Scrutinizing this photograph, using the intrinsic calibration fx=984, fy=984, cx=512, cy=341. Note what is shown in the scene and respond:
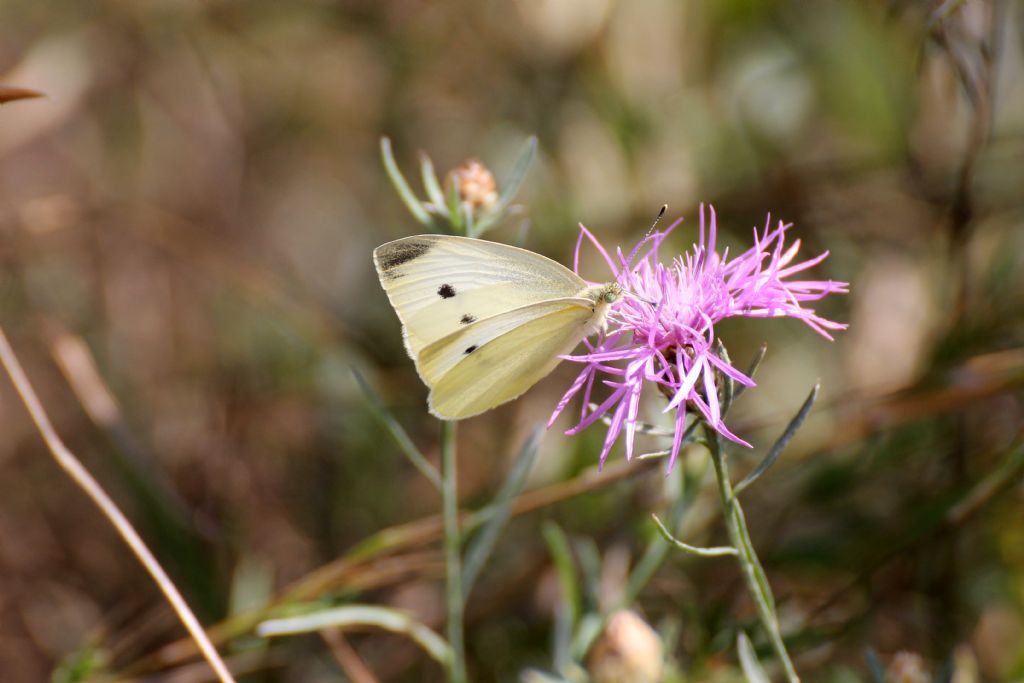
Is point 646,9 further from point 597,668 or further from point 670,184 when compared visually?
point 597,668

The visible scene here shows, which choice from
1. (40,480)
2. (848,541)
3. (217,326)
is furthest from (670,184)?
(40,480)

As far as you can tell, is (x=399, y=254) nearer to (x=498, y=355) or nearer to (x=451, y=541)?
(x=498, y=355)

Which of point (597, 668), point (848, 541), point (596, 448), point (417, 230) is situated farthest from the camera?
point (417, 230)

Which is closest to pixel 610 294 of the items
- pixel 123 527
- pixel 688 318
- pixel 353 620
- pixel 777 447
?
pixel 688 318

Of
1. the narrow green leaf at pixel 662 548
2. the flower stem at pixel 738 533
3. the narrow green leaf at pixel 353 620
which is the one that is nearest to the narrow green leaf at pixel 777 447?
the flower stem at pixel 738 533

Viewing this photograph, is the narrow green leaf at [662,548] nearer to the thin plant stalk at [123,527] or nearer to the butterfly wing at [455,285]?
the butterfly wing at [455,285]

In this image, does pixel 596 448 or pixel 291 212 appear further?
pixel 291 212

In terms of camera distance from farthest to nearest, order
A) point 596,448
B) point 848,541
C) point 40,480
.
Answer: point 40,480 < point 596,448 < point 848,541

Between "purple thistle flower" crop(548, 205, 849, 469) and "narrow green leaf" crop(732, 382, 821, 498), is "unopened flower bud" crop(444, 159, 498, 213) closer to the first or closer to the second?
"purple thistle flower" crop(548, 205, 849, 469)

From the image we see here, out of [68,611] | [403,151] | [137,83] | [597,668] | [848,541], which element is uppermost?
[137,83]
